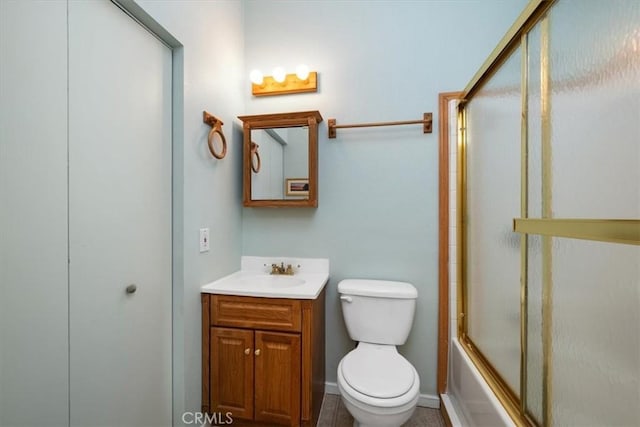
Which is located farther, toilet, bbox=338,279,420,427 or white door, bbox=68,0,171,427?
toilet, bbox=338,279,420,427

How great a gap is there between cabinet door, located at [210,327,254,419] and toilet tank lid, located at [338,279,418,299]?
60 cm

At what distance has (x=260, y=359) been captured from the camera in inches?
55.2

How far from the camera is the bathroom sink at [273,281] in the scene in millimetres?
1718

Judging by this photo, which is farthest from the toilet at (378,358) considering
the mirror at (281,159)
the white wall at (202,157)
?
the white wall at (202,157)

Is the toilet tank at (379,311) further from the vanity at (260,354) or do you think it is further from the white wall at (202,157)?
the white wall at (202,157)

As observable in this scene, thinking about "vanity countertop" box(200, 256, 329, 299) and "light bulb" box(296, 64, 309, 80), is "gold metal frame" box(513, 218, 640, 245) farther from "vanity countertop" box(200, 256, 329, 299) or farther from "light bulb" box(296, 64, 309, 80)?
"light bulb" box(296, 64, 309, 80)

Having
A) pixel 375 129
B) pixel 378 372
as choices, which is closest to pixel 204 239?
pixel 378 372

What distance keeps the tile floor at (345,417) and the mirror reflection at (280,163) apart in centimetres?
132

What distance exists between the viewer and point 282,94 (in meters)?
1.90

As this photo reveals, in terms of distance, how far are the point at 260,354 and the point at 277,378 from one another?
0.49 feet

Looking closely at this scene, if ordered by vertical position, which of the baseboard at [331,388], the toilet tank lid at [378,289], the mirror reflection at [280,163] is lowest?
the baseboard at [331,388]

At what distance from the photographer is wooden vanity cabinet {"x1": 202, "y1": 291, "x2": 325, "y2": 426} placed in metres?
1.38

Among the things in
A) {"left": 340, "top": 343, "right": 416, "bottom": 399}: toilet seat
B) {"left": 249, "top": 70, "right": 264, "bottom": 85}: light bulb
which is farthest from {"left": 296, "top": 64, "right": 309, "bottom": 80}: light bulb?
{"left": 340, "top": 343, "right": 416, "bottom": 399}: toilet seat

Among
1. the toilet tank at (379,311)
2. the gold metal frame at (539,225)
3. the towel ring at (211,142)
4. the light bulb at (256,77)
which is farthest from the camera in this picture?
the light bulb at (256,77)
